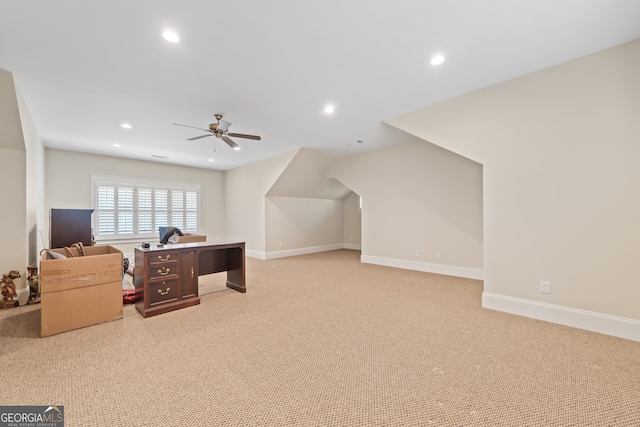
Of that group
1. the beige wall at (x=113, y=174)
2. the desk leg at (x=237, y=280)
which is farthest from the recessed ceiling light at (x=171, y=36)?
the beige wall at (x=113, y=174)

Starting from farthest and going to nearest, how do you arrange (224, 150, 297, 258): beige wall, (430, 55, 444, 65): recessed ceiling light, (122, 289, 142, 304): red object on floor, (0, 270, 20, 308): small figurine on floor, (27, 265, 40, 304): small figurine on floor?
1. (224, 150, 297, 258): beige wall
2. (122, 289, 142, 304): red object on floor
3. (27, 265, 40, 304): small figurine on floor
4. (0, 270, 20, 308): small figurine on floor
5. (430, 55, 444, 65): recessed ceiling light

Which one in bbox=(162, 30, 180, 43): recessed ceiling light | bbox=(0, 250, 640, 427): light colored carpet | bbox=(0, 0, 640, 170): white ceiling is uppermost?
bbox=(0, 0, 640, 170): white ceiling

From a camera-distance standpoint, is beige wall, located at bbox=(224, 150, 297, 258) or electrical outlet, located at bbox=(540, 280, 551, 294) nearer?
electrical outlet, located at bbox=(540, 280, 551, 294)

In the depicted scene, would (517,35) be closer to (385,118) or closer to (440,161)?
(385,118)

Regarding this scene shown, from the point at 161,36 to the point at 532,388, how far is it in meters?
3.96

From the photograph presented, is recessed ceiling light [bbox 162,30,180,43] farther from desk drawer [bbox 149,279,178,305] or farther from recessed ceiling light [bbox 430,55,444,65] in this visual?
desk drawer [bbox 149,279,178,305]

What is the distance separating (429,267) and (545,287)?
2.45m

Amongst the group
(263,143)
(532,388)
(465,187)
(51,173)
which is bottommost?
(532,388)

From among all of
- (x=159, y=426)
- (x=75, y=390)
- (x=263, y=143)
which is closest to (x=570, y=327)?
(x=159, y=426)

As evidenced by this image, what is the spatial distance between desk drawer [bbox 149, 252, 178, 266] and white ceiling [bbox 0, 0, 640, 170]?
203cm

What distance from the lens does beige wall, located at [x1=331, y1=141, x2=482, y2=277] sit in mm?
4836

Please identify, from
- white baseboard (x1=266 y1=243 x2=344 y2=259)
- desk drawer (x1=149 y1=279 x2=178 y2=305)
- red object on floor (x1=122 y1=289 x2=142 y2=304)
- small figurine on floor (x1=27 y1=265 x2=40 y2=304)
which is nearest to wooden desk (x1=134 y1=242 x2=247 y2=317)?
desk drawer (x1=149 y1=279 x2=178 y2=305)

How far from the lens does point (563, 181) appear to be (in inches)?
110

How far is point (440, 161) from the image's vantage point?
5156 millimetres
